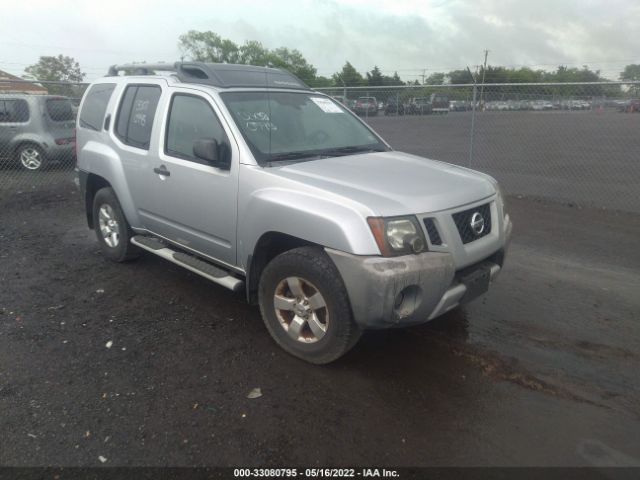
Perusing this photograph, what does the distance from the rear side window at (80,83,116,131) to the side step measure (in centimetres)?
140

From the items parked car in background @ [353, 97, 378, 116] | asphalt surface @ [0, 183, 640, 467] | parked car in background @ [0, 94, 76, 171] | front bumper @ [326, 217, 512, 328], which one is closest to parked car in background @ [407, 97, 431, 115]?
parked car in background @ [353, 97, 378, 116]

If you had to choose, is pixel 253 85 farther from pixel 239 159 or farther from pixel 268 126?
pixel 239 159

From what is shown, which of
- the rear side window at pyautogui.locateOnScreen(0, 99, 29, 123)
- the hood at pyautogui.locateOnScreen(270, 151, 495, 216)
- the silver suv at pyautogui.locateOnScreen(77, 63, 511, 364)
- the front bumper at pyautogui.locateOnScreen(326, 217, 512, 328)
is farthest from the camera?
the rear side window at pyautogui.locateOnScreen(0, 99, 29, 123)

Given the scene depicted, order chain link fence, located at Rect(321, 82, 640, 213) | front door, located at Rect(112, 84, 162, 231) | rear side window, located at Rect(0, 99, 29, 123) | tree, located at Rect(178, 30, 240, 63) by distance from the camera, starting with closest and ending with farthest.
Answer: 1. front door, located at Rect(112, 84, 162, 231)
2. chain link fence, located at Rect(321, 82, 640, 213)
3. rear side window, located at Rect(0, 99, 29, 123)
4. tree, located at Rect(178, 30, 240, 63)

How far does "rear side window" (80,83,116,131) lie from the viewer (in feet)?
17.7

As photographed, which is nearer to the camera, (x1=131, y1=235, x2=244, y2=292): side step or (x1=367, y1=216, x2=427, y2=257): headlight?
(x1=367, y1=216, x2=427, y2=257): headlight

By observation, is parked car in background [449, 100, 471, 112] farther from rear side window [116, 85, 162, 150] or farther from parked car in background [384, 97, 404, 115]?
rear side window [116, 85, 162, 150]

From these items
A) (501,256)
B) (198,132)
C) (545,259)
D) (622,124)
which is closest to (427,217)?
(501,256)

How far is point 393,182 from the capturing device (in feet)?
11.5

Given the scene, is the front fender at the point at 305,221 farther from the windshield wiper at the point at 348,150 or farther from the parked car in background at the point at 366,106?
the parked car in background at the point at 366,106

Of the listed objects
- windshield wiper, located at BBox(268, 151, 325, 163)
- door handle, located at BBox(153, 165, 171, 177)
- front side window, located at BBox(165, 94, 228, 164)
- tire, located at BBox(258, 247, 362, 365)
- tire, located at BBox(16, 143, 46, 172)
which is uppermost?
front side window, located at BBox(165, 94, 228, 164)

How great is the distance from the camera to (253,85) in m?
4.47

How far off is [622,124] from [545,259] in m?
6.03

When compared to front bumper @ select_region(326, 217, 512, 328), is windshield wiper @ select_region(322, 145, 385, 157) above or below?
above
